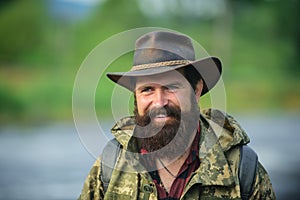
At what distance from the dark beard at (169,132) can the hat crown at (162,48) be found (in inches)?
10.0

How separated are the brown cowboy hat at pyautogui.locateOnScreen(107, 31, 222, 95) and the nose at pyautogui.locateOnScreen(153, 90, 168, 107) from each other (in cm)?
11

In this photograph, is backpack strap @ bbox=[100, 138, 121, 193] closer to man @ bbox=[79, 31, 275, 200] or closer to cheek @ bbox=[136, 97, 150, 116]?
man @ bbox=[79, 31, 275, 200]

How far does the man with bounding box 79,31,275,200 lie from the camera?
10.2 ft

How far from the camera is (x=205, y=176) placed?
3.10 m

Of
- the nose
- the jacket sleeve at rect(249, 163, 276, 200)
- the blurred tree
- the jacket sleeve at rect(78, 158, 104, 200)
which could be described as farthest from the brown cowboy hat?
the blurred tree

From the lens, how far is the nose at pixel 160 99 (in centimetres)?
308

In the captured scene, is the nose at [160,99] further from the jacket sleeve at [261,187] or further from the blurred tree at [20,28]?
the blurred tree at [20,28]

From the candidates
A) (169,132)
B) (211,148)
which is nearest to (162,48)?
(169,132)

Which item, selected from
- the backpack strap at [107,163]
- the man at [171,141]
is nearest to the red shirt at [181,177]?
the man at [171,141]

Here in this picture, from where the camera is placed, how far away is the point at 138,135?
3246 millimetres

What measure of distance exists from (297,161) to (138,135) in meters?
7.91

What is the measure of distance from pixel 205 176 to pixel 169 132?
0.93 ft

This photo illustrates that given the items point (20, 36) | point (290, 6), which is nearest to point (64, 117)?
point (20, 36)

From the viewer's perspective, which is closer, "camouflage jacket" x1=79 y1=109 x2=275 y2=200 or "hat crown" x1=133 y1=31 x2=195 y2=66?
"camouflage jacket" x1=79 y1=109 x2=275 y2=200
